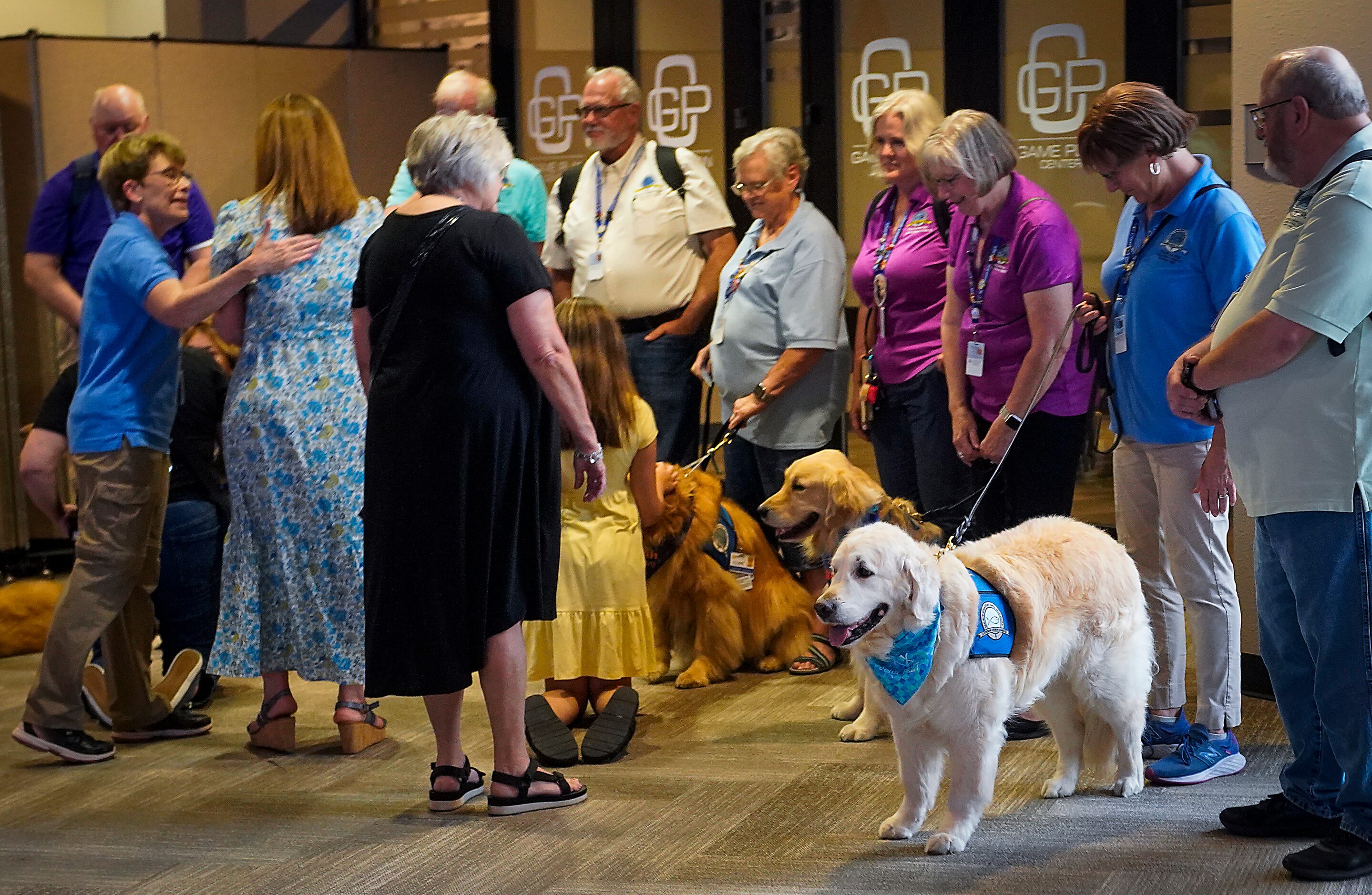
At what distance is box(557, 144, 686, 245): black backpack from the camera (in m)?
4.96

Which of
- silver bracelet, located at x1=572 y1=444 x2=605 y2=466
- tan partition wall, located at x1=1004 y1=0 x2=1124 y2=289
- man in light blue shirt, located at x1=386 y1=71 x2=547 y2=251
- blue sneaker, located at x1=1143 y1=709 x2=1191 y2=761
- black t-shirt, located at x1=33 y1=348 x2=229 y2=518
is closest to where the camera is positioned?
silver bracelet, located at x1=572 y1=444 x2=605 y2=466

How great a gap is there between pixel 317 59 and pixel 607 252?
8.59 ft

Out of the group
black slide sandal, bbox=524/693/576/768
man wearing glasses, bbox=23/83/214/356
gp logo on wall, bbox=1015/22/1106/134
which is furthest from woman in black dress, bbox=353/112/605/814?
gp logo on wall, bbox=1015/22/1106/134

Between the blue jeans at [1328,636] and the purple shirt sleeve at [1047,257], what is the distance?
1.00 metres

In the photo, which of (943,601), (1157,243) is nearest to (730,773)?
(943,601)

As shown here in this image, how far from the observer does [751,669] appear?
4586 mm

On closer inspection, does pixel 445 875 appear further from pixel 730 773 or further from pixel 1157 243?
pixel 1157 243

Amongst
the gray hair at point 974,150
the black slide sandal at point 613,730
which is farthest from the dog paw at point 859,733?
the gray hair at point 974,150

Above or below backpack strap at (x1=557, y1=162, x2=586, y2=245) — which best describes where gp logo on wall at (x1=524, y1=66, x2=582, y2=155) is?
above

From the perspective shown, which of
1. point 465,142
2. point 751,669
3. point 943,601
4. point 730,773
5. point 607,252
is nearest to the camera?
point 943,601

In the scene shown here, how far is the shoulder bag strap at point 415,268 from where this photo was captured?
3.00 m

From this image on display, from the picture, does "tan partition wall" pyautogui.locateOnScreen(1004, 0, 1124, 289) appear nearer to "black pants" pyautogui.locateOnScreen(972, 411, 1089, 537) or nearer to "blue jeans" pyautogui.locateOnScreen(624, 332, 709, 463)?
"blue jeans" pyautogui.locateOnScreen(624, 332, 709, 463)

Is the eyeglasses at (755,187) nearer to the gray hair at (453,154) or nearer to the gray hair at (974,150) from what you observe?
the gray hair at (974,150)

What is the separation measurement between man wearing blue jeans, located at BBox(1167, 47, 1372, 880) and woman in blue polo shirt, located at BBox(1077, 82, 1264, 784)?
19.8 inches
